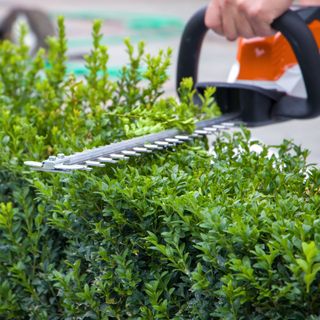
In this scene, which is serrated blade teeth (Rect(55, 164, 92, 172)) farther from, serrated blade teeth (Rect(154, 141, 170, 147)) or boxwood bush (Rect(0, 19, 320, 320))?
serrated blade teeth (Rect(154, 141, 170, 147))

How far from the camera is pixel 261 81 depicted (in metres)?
3.65

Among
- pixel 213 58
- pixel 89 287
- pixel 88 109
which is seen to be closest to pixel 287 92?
pixel 88 109

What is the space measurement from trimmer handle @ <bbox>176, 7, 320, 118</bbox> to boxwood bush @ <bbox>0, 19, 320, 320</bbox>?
23cm

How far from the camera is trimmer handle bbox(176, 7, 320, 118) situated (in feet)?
10.5

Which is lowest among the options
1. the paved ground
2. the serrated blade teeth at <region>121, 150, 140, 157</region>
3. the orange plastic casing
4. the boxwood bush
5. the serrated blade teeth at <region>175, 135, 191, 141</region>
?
the paved ground

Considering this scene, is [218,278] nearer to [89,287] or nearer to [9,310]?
[89,287]

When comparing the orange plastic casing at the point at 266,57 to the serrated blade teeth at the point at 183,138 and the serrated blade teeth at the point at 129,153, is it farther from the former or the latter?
the serrated blade teeth at the point at 129,153

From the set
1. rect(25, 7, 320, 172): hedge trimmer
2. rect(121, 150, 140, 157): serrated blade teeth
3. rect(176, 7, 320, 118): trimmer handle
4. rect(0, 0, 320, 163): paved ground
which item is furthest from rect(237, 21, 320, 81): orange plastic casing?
rect(0, 0, 320, 163): paved ground

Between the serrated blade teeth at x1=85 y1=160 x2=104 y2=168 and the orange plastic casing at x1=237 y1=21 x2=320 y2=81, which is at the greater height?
the orange plastic casing at x1=237 y1=21 x2=320 y2=81

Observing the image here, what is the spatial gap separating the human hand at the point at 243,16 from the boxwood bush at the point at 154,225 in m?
0.25

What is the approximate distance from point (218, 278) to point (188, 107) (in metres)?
1.19

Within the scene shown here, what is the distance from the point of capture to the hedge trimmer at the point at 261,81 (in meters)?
3.10

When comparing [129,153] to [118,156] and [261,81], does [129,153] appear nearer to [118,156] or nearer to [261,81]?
[118,156]

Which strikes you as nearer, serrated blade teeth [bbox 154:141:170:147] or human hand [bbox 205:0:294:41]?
serrated blade teeth [bbox 154:141:170:147]
